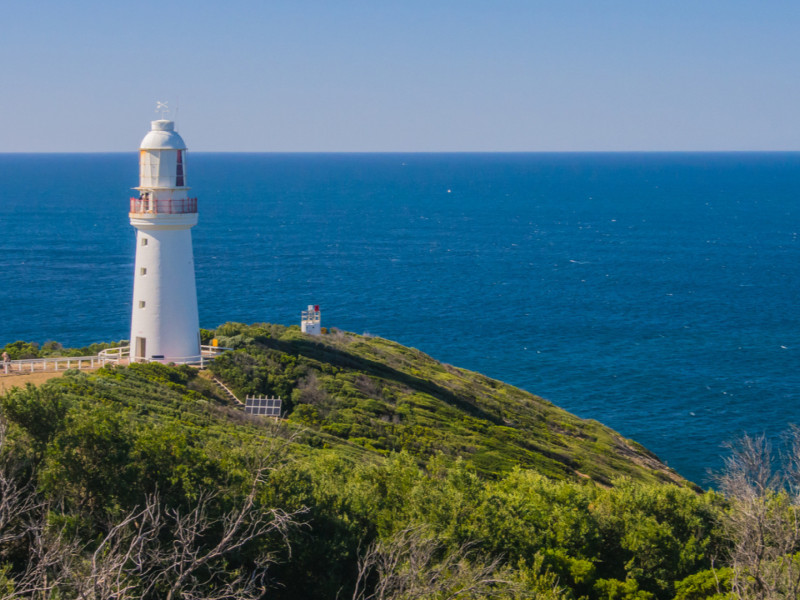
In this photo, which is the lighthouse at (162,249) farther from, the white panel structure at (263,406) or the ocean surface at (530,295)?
the ocean surface at (530,295)

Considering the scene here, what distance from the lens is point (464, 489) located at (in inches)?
782

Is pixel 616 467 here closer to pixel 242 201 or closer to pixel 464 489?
pixel 464 489

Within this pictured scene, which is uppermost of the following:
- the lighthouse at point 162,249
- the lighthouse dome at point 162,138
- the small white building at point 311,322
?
the lighthouse dome at point 162,138

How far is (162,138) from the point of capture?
32.8 meters

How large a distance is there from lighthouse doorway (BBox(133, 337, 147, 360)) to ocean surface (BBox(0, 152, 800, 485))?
2954 centimetres

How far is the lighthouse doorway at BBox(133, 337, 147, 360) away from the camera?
33438mm

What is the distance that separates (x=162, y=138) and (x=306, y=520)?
2026cm

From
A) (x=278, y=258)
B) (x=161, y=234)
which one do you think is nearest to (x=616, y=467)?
(x=161, y=234)

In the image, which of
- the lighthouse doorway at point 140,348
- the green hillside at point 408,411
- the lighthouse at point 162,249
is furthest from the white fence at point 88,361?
the green hillside at point 408,411

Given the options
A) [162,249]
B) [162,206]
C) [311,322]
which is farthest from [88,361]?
[311,322]

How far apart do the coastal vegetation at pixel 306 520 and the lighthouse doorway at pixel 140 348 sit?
3.73 m

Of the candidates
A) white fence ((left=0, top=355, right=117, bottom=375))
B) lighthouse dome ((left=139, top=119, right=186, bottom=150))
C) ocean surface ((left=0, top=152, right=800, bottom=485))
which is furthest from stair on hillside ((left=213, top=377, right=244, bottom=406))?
ocean surface ((left=0, top=152, right=800, bottom=485))

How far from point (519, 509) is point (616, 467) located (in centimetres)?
1960

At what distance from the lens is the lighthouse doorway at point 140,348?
33.4m
